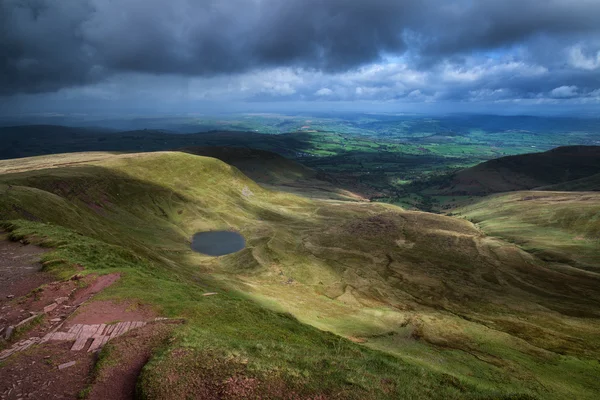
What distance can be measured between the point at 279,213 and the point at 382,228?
4991cm

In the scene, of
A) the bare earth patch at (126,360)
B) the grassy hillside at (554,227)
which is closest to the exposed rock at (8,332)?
the bare earth patch at (126,360)

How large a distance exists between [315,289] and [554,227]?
413ft

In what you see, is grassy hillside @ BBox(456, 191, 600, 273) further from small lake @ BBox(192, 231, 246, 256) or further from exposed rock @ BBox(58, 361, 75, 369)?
exposed rock @ BBox(58, 361, 75, 369)

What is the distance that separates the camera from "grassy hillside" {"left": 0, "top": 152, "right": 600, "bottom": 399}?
941 inches

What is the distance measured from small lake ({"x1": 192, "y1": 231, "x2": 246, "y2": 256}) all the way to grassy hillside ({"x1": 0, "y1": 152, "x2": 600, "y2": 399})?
4411 millimetres

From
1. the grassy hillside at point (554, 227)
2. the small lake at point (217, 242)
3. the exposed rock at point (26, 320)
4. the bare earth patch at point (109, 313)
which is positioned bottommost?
the grassy hillside at point (554, 227)

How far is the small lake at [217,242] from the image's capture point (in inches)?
4240

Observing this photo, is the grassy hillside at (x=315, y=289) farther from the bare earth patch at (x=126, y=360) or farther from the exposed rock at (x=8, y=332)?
the exposed rock at (x=8, y=332)

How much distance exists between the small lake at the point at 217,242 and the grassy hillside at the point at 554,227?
4223 inches

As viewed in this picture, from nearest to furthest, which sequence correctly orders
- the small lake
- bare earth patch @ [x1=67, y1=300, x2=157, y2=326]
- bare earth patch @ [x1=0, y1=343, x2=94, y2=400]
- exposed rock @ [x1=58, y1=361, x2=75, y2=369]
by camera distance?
bare earth patch @ [x1=0, y1=343, x2=94, y2=400]
exposed rock @ [x1=58, y1=361, x2=75, y2=369]
bare earth patch @ [x1=67, y1=300, x2=157, y2=326]
the small lake

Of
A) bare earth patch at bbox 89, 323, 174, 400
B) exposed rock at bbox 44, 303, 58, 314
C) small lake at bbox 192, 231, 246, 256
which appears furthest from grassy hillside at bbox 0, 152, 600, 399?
small lake at bbox 192, 231, 246, 256

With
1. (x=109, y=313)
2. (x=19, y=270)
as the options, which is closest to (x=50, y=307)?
(x=109, y=313)

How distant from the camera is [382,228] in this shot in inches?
5965

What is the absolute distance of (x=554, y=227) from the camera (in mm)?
147500
